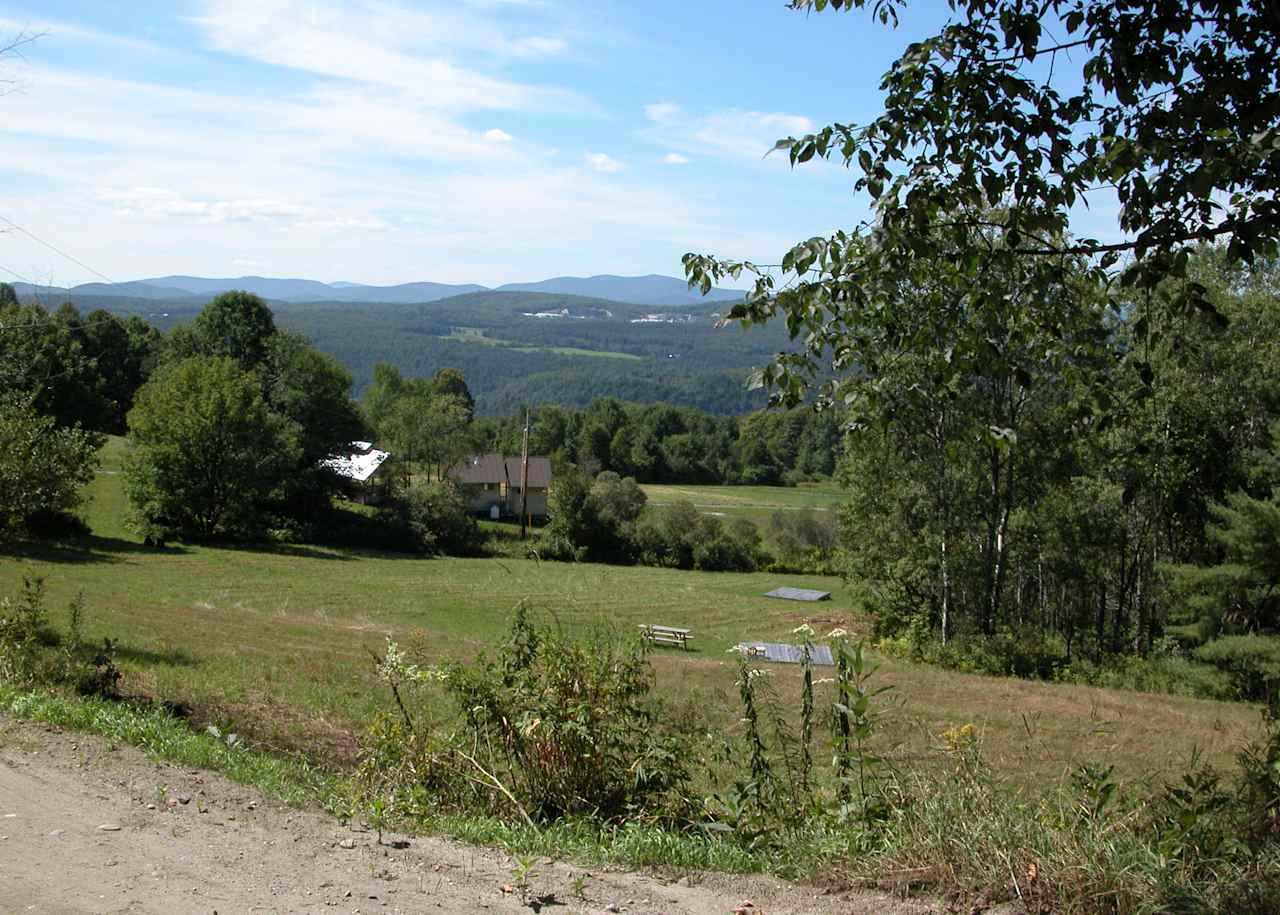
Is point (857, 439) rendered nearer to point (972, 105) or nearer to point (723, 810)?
point (972, 105)

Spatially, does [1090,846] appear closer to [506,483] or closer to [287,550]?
[287,550]

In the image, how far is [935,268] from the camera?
5.26m

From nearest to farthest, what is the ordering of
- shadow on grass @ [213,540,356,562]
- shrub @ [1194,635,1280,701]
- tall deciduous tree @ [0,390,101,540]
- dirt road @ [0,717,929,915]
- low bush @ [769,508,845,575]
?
dirt road @ [0,717,929,915], shrub @ [1194,635,1280,701], tall deciduous tree @ [0,390,101,540], shadow on grass @ [213,540,356,562], low bush @ [769,508,845,575]

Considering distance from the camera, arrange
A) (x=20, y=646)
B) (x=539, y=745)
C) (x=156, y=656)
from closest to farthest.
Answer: (x=539, y=745) < (x=20, y=646) < (x=156, y=656)

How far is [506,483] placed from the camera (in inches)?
3078

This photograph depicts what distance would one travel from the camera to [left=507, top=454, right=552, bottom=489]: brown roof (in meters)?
77.0

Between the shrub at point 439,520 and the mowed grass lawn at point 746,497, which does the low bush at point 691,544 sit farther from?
the shrub at point 439,520

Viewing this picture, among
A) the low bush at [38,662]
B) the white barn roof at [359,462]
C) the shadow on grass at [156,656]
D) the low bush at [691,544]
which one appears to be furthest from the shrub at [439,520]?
the low bush at [38,662]

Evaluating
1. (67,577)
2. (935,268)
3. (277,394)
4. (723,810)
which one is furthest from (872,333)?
(277,394)

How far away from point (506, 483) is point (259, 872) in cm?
7469

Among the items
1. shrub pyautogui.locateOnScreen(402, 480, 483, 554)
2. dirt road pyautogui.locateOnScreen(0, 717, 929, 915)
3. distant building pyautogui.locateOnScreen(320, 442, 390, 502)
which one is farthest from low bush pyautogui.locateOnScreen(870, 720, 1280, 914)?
distant building pyautogui.locateOnScreen(320, 442, 390, 502)

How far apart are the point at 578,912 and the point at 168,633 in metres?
13.8

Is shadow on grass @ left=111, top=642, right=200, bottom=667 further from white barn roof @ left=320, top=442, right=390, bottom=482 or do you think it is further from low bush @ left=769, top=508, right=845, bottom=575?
low bush @ left=769, top=508, right=845, bottom=575

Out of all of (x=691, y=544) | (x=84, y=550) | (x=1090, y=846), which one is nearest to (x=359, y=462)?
(x=691, y=544)
